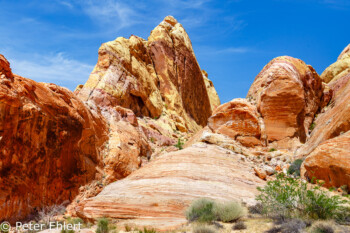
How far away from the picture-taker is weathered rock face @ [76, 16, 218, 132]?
2941 cm

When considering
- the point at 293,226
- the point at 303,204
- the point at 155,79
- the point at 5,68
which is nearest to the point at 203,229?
the point at 293,226

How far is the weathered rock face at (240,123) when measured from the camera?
23.8m

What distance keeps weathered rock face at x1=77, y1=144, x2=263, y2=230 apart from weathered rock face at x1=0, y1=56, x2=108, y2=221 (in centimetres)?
269

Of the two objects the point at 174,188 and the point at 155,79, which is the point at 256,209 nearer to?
the point at 174,188

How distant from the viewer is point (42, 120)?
1492 centimetres

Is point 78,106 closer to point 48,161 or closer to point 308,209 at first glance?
point 48,161

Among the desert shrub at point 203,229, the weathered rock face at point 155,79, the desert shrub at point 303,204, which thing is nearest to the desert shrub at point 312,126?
the weathered rock face at point 155,79

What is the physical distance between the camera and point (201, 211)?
10992 mm

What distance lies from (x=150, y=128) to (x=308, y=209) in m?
21.5

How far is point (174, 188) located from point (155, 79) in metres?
27.3

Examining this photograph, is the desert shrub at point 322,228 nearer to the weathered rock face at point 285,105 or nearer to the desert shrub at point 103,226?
the desert shrub at point 103,226

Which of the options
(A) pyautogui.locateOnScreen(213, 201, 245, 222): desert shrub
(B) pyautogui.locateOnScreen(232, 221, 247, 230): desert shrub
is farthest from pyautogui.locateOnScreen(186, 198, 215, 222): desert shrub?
(B) pyautogui.locateOnScreen(232, 221, 247, 230): desert shrub

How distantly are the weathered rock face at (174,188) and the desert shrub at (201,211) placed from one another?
0.40 metres

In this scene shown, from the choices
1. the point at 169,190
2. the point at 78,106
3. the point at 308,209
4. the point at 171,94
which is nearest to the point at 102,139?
the point at 78,106
